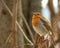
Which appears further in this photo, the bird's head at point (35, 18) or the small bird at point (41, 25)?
the bird's head at point (35, 18)

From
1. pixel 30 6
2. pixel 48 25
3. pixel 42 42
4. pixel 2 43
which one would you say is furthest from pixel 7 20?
pixel 30 6

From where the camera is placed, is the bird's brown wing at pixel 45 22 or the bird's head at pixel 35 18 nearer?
the bird's brown wing at pixel 45 22

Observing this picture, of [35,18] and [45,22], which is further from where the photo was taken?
[35,18]

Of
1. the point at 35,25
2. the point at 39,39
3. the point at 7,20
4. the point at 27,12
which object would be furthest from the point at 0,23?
the point at 27,12

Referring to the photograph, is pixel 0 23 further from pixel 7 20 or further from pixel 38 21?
pixel 38 21

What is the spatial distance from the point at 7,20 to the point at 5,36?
164 mm

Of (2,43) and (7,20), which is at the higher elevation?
(7,20)

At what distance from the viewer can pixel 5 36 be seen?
2.64 metres

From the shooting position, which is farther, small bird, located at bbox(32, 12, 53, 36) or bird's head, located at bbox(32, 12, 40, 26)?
bird's head, located at bbox(32, 12, 40, 26)

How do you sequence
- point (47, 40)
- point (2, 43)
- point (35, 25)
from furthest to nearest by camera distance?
1. point (35, 25)
2. point (2, 43)
3. point (47, 40)

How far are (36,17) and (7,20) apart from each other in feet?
1.09

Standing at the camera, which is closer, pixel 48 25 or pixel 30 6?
pixel 48 25

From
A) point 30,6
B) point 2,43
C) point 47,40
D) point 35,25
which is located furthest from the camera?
point 30,6

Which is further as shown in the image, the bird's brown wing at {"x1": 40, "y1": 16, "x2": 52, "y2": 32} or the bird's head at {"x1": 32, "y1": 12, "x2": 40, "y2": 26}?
the bird's head at {"x1": 32, "y1": 12, "x2": 40, "y2": 26}
